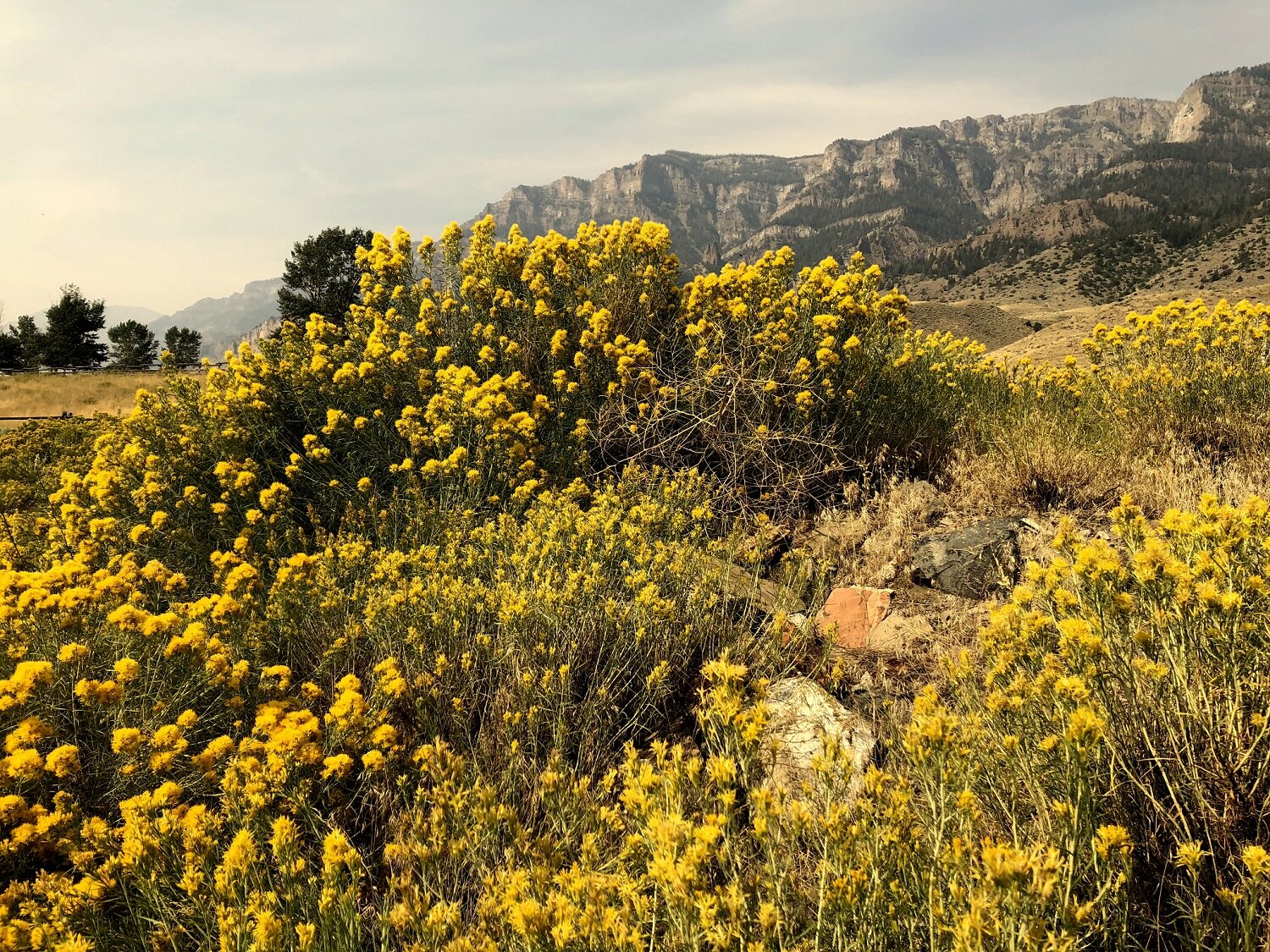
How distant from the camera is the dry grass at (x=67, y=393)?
21547mm

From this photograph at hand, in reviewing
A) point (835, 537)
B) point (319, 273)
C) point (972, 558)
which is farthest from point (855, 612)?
point (319, 273)

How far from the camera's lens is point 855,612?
410cm

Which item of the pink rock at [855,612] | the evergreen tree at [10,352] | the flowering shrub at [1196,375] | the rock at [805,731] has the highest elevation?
the evergreen tree at [10,352]

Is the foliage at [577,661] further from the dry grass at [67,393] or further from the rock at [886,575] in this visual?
the dry grass at [67,393]

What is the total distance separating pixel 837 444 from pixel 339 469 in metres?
4.56

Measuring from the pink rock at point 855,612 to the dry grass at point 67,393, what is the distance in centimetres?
2274

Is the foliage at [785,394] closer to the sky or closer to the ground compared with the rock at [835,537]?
closer to the sky

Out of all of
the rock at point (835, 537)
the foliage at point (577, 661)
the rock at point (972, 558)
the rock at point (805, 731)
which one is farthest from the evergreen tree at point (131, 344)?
the rock at point (805, 731)

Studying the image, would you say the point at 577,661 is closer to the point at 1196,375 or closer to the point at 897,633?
the point at 897,633

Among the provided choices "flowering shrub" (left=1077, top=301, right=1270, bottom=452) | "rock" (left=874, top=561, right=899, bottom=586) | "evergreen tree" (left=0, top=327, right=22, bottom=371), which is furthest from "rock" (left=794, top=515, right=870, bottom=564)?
"evergreen tree" (left=0, top=327, right=22, bottom=371)

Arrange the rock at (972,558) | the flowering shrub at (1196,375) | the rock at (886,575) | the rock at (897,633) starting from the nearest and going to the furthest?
the rock at (897,633), the rock at (972,558), the rock at (886,575), the flowering shrub at (1196,375)

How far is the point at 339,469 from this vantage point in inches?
219

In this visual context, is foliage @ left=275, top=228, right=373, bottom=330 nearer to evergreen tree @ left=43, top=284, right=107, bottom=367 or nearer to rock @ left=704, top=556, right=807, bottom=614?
evergreen tree @ left=43, top=284, right=107, bottom=367

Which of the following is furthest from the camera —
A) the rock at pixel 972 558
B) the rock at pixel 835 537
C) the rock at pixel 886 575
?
the rock at pixel 835 537
